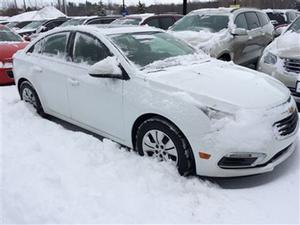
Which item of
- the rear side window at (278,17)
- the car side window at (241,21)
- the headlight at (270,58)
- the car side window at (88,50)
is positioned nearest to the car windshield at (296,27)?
the headlight at (270,58)

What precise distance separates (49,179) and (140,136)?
1040mm

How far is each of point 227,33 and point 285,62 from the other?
2.87 m

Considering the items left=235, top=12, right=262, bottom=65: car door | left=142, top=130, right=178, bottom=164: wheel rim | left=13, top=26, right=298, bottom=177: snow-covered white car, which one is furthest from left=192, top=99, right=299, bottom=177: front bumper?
left=235, top=12, right=262, bottom=65: car door

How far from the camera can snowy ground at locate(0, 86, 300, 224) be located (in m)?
3.14

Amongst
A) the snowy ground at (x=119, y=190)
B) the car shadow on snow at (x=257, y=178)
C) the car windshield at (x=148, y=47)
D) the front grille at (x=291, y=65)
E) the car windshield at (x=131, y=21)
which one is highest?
the car windshield at (x=148, y=47)

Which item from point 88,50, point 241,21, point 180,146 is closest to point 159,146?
point 180,146

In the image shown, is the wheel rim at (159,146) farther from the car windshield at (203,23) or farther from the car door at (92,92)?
the car windshield at (203,23)

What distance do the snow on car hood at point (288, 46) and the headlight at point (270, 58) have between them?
0.23 ft

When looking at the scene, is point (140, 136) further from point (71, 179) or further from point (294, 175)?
point (294, 175)

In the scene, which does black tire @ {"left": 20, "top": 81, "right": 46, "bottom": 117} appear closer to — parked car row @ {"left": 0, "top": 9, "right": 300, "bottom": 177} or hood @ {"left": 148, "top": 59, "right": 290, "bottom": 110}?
parked car row @ {"left": 0, "top": 9, "right": 300, "bottom": 177}

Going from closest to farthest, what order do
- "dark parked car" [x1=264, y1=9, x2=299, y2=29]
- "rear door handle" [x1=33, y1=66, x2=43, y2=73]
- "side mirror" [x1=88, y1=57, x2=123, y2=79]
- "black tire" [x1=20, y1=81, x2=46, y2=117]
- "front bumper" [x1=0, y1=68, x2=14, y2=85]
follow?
"side mirror" [x1=88, y1=57, x2=123, y2=79] < "rear door handle" [x1=33, y1=66, x2=43, y2=73] < "black tire" [x1=20, y1=81, x2=46, y2=117] < "front bumper" [x1=0, y1=68, x2=14, y2=85] < "dark parked car" [x1=264, y1=9, x2=299, y2=29]

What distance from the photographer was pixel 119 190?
11.6 feet

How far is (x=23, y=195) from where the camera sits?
3.37 meters

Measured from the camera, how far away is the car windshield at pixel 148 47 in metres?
4.44
